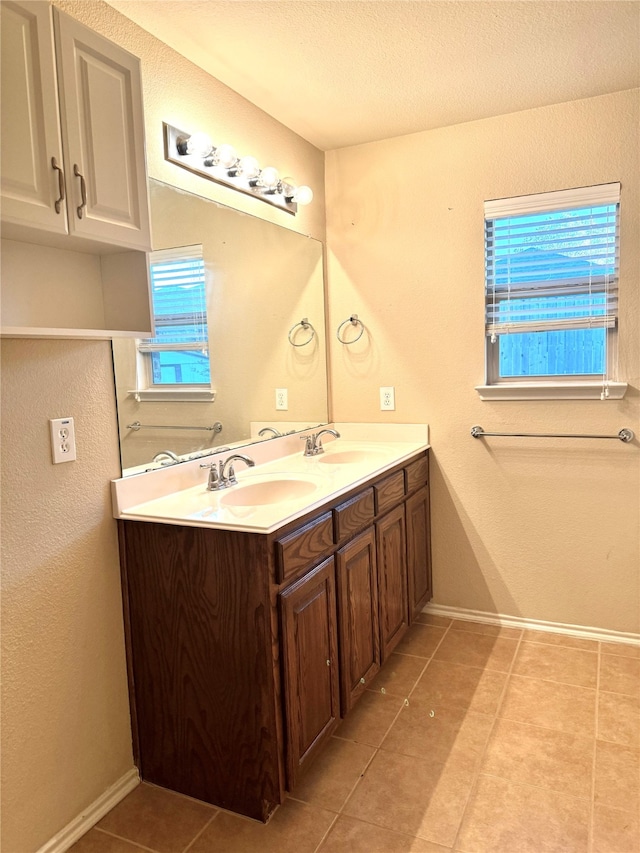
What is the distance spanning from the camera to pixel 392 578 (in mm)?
2500

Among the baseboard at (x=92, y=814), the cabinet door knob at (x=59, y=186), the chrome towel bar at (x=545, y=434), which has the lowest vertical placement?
the baseboard at (x=92, y=814)

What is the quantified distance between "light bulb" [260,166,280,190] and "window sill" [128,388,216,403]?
0.90 metres

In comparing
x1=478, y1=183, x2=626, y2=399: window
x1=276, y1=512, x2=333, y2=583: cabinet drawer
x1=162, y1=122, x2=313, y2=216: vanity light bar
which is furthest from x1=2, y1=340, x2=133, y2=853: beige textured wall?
x1=478, y1=183, x2=626, y2=399: window

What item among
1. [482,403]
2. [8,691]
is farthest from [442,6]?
[8,691]

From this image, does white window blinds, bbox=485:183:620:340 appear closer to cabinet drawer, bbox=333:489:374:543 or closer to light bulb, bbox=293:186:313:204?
light bulb, bbox=293:186:313:204

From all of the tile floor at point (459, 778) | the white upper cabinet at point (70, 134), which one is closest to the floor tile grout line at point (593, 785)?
the tile floor at point (459, 778)

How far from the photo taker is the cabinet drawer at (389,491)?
7.74 feet

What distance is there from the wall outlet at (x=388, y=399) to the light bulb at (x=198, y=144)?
1.40m

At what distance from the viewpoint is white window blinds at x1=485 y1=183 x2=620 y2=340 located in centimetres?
260

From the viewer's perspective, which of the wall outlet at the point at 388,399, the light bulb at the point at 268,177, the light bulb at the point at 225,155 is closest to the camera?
the light bulb at the point at 225,155

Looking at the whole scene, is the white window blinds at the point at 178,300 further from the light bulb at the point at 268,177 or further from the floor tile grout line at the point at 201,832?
the floor tile grout line at the point at 201,832

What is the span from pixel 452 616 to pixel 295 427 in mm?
1225

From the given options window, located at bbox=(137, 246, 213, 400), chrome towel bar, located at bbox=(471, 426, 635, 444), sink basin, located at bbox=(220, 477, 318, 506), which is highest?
window, located at bbox=(137, 246, 213, 400)

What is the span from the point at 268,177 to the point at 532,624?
231cm
